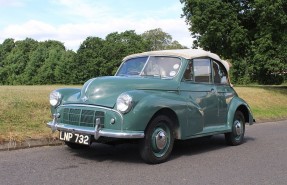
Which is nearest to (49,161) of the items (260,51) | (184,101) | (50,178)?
(50,178)

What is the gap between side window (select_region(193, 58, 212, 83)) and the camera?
8.09m

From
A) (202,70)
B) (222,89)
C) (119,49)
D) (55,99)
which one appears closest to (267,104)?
(222,89)

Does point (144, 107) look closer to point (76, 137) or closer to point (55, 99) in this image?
point (76, 137)

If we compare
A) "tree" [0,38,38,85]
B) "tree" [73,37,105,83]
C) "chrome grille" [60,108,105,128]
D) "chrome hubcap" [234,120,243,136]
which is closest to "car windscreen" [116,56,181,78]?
"chrome grille" [60,108,105,128]

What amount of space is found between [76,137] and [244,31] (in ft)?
73.8

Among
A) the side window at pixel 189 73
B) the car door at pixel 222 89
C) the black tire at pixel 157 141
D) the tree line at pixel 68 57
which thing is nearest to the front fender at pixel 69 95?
the black tire at pixel 157 141

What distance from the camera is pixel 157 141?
6668 millimetres

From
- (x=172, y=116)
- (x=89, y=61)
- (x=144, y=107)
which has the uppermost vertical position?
(x=89, y=61)

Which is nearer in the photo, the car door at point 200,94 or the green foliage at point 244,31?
the car door at point 200,94

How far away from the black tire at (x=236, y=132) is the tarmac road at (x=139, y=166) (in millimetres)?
208

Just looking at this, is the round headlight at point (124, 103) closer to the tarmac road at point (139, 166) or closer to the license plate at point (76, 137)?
the license plate at point (76, 137)

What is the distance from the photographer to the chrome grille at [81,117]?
648 centimetres

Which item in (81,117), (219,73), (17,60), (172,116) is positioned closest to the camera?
(81,117)

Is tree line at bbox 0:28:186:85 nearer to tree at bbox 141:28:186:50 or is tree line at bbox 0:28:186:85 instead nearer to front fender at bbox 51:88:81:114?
tree at bbox 141:28:186:50
